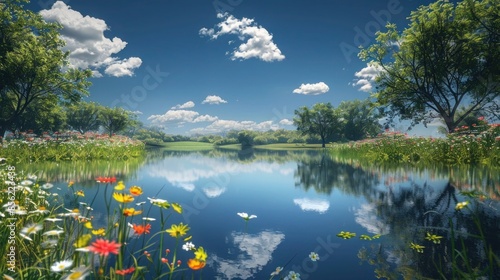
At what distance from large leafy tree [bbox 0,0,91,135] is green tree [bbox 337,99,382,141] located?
5834 cm

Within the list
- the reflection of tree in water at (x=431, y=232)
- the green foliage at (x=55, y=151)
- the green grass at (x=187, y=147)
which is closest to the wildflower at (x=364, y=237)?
the reflection of tree in water at (x=431, y=232)

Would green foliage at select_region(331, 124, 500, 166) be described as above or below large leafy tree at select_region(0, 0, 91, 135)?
below

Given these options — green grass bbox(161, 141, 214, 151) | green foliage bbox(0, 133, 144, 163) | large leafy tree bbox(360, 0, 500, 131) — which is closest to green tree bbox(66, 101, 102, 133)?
green grass bbox(161, 141, 214, 151)

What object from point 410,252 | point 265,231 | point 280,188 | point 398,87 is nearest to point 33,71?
point 280,188

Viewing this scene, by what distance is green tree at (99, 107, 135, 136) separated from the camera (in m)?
68.1

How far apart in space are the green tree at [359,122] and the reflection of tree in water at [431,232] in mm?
63651

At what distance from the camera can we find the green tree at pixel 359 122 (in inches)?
2640

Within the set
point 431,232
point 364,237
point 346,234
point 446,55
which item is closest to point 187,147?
point 446,55

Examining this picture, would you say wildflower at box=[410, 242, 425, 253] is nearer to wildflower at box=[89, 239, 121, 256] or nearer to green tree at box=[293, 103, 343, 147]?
wildflower at box=[89, 239, 121, 256]

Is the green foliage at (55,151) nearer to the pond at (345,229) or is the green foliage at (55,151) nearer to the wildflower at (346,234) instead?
the pond at (345,229)

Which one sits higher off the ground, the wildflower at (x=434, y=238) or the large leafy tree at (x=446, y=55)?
the large leafy tree at (x=446, y=55)

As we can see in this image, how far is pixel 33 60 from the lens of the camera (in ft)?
65.7

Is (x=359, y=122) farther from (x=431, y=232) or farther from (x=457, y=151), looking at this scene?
(x=431, y=232)

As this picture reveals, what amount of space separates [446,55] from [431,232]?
26.4 meters
